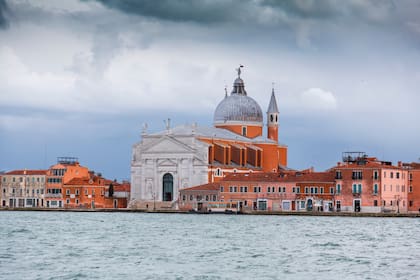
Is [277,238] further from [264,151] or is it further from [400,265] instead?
[264,151]

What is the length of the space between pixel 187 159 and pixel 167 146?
7.38 feet

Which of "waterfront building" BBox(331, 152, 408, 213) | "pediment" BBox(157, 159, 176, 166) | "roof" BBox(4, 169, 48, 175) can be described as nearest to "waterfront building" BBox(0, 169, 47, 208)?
"roof" BBox(4, 169, 48, 175)

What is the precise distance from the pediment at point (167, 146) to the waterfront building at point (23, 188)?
989cm

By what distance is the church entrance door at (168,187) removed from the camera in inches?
3686

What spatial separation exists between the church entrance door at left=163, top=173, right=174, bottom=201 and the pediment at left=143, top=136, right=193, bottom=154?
1.99 meters

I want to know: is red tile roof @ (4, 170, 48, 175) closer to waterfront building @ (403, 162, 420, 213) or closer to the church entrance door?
the church entrance door

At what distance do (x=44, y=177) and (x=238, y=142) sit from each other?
16308 millimetres

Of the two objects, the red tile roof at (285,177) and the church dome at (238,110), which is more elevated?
the church dome at (238,110)

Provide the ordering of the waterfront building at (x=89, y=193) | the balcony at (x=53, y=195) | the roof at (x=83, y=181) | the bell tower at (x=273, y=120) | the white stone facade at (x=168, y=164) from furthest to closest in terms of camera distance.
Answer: the bell tower at (x=273, y=120), the balcony at (x=53, y=195), the roof at (x=83, y=181), the waterfront building at (x=89, y=193), the white stone facade at (x=168, y=164)

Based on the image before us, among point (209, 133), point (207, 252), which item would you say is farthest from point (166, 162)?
point (207, 252)

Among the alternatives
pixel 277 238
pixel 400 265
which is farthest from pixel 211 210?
pixel 400 265

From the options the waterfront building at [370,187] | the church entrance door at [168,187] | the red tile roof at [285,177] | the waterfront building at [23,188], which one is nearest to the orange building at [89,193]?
the waterfront building at [23,188]

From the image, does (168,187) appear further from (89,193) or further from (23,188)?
(23,188)

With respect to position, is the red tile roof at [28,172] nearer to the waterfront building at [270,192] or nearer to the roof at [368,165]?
the waterfront building at [270,192]
